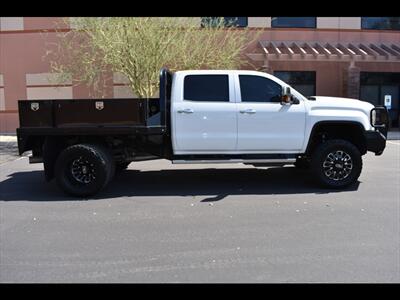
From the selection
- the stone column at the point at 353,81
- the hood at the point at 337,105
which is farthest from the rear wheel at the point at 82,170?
the stone column at the point at 353,81

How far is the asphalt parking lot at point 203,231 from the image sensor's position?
420 cm

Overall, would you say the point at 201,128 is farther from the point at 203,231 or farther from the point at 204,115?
the point at 203,231

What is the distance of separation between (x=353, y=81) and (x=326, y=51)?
2.17 meters

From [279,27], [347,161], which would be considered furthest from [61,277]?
[279,27]

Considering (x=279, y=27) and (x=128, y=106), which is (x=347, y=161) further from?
(x=279, y=27)

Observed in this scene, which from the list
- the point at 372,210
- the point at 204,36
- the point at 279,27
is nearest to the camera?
the point at 372,210

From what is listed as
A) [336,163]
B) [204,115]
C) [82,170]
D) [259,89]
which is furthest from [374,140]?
[82,170]

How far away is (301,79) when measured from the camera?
21.4m

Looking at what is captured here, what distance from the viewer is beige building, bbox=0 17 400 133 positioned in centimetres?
2041

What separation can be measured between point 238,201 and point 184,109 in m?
1.80

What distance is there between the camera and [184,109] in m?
7.57

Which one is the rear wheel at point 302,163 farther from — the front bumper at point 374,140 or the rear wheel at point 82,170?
the rear wheel at point 82,170

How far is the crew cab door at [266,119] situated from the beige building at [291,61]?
1251 centimetres
